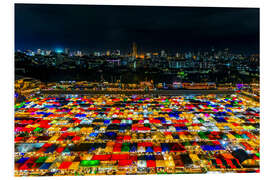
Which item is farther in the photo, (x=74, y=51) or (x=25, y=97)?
(x=74, y=51)

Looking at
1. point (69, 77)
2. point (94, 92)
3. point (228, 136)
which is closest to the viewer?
point (228, 136)

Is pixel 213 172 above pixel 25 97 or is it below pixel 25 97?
below

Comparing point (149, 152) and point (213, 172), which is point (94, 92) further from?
point (213, 172)

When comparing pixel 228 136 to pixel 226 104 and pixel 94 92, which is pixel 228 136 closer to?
pixel 226 104

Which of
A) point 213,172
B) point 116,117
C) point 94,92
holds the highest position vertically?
point 94,92

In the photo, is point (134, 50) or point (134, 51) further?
point (134, 51)

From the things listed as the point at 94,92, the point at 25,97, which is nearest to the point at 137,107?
the point at 94,92

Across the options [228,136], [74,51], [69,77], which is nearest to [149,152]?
[228,136]

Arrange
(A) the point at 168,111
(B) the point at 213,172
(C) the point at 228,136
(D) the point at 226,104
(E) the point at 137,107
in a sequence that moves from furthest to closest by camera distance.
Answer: (D) the point at 226,104 < (E) the point at 137,107 < (A) the point at 168,111 < (C) the point at 228,136 < (B) the point at 213,172

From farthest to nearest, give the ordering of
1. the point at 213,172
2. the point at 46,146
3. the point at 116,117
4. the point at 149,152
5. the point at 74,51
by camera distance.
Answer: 1. the point at 74,51
2. the point at 116,117
3. the point at 46,146
4. the point at 149,152
5. the point at 213,172

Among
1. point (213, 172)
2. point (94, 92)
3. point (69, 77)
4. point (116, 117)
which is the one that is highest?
point (69, 77)
